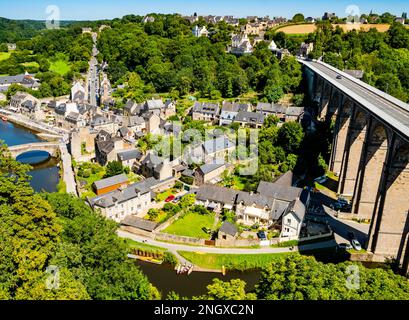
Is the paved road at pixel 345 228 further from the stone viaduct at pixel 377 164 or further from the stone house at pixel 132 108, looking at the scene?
the stone house at pixel 132 108

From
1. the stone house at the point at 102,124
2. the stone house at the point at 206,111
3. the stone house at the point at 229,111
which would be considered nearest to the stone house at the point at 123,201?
the stone house at the point at 102,124

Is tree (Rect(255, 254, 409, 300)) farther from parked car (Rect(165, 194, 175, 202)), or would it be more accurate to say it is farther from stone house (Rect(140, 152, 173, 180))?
stone house (Rect(140, 152, 173, 180))

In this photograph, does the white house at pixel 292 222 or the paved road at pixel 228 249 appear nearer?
the paved road at pixel 228 249

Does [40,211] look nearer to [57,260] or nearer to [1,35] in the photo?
[57,260]

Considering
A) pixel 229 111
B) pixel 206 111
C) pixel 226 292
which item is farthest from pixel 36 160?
pixel 226 292

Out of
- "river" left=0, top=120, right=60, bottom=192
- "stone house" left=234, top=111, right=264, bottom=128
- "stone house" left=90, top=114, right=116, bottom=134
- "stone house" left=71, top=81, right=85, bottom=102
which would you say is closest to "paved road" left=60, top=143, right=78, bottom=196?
"river" left=0, top=120, right=60, bottom=192

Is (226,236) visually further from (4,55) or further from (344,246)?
(4,55)
